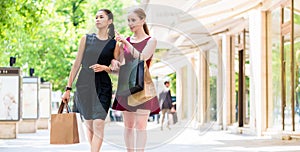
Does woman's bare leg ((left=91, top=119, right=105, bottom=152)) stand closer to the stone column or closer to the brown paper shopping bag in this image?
the brown paper shopping bag

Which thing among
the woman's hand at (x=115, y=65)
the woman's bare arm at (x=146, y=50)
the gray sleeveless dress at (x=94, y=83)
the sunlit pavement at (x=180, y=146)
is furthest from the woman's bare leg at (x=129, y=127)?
the sunlit pavement at (x=180, y=146)

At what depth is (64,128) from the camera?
20.5 ft

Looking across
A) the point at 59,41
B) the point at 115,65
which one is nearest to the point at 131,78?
the point at 115,65

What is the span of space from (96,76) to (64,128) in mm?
526

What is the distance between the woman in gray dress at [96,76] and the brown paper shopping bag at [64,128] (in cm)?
13

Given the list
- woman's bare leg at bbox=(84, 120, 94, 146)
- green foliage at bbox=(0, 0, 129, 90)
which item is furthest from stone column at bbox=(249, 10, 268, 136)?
green foliage at bbox=(0, 0, 129, 90)

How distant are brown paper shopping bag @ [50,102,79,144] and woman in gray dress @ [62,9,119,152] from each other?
0.13 metres

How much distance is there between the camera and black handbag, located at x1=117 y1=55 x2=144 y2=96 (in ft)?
19.8

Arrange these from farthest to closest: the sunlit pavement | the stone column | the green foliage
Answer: the green foliage < the stone column < the sunlit pavement

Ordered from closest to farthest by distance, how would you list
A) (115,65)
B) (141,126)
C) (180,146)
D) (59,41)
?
(115,65) < (141,126) < (180,146) < (59,41)

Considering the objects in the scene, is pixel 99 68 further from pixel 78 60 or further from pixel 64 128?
pixel 64 128

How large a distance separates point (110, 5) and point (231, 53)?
1842 centimetres

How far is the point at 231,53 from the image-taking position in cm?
2234

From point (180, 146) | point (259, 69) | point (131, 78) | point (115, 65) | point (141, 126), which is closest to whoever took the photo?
point (131, 78)
